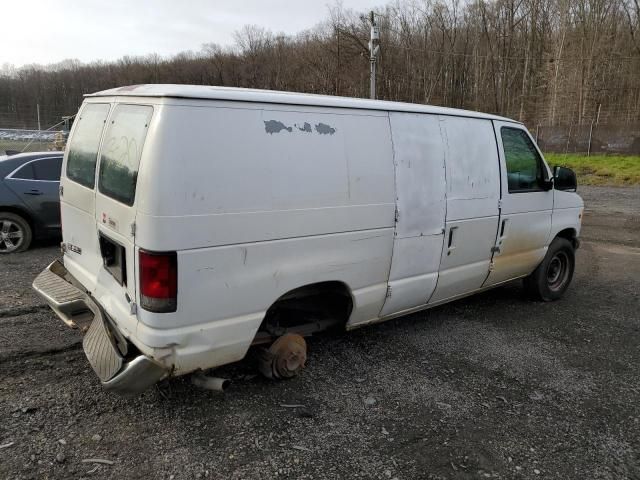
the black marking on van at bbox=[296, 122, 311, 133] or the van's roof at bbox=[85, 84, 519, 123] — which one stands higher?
the van's roof at bbox=[85, 84, 519, 123]

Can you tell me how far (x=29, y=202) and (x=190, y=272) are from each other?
585 cm

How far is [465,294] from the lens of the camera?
192 inches

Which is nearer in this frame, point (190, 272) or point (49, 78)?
point (190, 272)

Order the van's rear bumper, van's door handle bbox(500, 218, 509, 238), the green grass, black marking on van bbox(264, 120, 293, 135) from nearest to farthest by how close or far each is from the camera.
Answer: the van's rear bumper < black marking on van bbox(264, 120, 293, 135) < van's door handle bbox(500, 218, 509, 238) < the green grass

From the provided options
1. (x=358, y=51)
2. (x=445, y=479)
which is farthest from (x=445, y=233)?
(x=358, y=51)

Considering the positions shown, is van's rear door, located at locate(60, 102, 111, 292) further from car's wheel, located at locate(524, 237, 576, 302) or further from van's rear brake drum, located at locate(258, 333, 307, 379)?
car's wheel, located at locate(524, 237, 576, 302)

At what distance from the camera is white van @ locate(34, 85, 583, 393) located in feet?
9.29

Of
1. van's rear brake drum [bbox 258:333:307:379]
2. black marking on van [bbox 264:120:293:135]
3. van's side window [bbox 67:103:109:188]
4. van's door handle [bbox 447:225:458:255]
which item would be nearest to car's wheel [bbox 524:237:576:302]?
van's door handle [bbox 447:225:458:255]

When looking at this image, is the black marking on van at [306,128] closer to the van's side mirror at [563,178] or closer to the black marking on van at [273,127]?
the black marking on van at [273,127]

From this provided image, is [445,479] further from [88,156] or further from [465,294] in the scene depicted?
[88,156]

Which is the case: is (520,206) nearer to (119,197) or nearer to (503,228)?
(503,228)

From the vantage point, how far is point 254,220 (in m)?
3.05

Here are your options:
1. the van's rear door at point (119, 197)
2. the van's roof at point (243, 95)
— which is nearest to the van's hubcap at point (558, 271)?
the van's roof at point (243, 95)

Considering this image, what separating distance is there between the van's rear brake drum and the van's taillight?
3.12 feet
